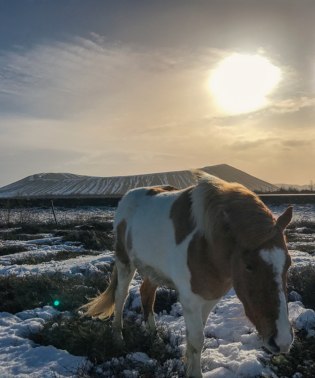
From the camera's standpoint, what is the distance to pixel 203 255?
105 inches

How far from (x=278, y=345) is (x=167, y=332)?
6.84 feet

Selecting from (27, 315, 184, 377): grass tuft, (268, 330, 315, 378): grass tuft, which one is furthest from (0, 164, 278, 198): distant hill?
(268, 330, 315, 378): grass tuft

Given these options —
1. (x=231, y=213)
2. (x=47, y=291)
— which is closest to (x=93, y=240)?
(x=47, y=291)

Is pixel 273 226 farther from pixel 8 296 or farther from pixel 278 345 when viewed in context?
pixel 8 296

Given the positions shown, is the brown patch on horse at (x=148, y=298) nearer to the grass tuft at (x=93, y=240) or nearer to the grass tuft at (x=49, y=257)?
the grass tuft at (x=49, y=257)

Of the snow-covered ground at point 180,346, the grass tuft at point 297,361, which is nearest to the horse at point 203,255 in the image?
the snow-covered ground at point 180,346

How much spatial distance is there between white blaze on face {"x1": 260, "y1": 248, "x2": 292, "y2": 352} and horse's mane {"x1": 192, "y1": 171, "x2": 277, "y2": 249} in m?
0.11

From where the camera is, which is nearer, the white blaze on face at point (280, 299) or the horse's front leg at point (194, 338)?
the white blaze on face at point (280, 299)

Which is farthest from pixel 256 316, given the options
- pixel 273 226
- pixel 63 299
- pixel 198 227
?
pixel 63 299

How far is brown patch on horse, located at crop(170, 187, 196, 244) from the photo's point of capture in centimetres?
291

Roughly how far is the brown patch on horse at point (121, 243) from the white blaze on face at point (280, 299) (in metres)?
2.39

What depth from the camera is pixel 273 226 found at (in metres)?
2.20

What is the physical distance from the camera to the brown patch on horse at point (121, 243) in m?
4.12

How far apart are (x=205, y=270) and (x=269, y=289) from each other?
2.33 feet
